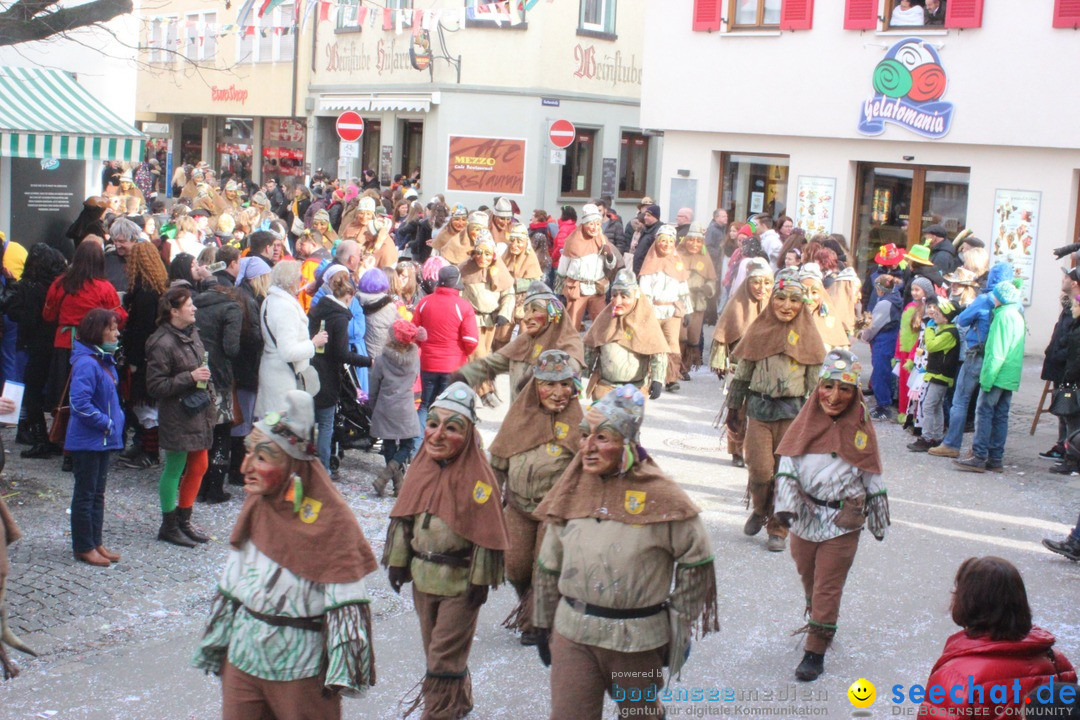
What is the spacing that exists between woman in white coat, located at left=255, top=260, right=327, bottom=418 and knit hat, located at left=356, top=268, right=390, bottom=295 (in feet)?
5.04

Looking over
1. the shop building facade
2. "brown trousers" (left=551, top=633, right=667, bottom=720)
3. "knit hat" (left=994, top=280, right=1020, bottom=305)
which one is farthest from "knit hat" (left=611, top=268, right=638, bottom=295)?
the shop building facade

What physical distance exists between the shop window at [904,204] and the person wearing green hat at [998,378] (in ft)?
24.8

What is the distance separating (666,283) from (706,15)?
903 cm

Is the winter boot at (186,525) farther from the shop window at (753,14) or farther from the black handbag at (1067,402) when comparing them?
the shop window at (753,14)

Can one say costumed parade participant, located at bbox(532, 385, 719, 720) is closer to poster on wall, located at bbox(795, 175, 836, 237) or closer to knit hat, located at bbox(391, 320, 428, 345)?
knit hat, located at bbox(391, 320, 428, 345)

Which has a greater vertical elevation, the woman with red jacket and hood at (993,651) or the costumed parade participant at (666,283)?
the costumed parade participant at (666,283)

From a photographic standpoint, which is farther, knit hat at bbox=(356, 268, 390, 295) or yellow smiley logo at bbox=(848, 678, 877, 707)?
knit hat at bbox=(356, 268, 390, 295)

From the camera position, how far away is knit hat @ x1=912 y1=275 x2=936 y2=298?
1307 centimetres

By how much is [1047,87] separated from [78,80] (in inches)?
509

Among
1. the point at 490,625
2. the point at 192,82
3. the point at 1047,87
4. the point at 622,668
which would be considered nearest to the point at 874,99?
the point at 1047,87

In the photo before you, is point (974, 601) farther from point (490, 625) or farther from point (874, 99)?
point (874, 99)

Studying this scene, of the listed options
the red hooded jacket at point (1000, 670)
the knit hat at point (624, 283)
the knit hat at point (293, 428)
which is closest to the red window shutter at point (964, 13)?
the knit hat at point (624, 283)

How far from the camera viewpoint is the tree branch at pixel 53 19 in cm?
860

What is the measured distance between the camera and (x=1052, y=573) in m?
8.78
